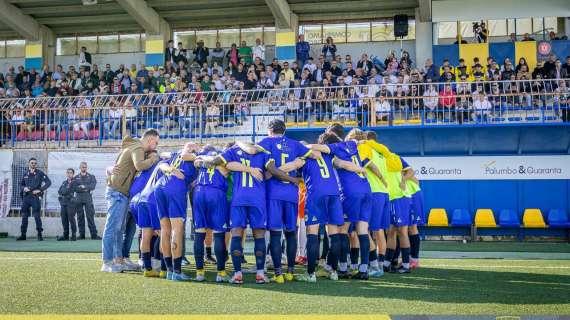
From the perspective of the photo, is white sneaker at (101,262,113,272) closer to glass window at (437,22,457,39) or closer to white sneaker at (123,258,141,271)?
white sneaker at (123,258,141,271)

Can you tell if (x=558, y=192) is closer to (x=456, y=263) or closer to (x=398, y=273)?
(x=456, y=263)

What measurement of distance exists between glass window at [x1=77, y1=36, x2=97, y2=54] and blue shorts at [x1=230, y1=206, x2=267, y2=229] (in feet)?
81.3

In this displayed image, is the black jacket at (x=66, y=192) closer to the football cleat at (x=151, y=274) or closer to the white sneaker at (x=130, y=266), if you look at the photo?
the white sneaker at (x=130, y=266)

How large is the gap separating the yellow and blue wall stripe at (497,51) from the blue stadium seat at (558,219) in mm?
8365

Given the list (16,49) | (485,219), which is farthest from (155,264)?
(16,49)

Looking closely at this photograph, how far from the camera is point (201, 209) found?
894cm

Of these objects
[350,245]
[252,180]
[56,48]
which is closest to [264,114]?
[350,245]

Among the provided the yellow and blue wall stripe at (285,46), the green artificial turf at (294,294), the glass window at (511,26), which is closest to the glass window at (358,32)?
the yellow and blue wall stripe at (285,46)

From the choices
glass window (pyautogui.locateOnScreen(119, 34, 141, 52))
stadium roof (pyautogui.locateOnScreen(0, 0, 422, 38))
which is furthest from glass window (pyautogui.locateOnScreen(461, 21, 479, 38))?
glass window (pyautogui.locateOnScreen(119, 34, 141, 52))

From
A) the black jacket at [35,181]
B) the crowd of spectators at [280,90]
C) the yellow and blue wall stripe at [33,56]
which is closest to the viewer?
the black jacket at [35,181]

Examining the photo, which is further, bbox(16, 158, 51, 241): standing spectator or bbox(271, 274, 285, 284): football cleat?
bbox(16, 158, 51, 241): standing spectator

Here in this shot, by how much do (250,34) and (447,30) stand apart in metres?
8.22

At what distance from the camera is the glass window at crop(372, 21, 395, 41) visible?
28188 mm

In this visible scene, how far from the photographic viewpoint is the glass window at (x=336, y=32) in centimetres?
2869
